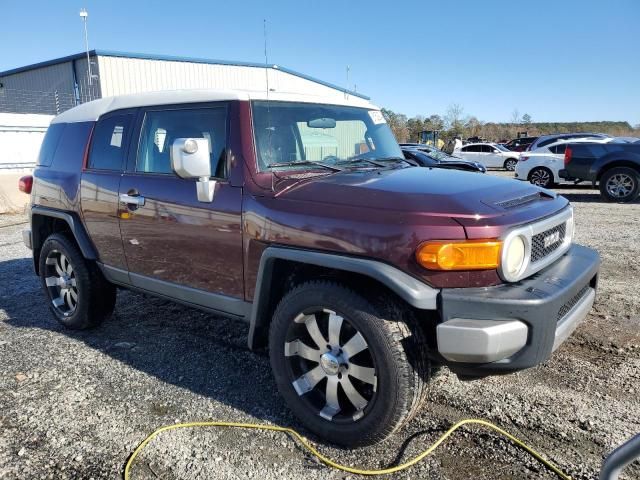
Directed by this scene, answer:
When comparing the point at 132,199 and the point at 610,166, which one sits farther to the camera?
the point at 610,166


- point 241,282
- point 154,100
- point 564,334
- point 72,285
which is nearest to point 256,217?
point 241,282

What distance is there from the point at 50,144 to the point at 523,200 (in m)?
4.16

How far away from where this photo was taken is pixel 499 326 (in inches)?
88.0

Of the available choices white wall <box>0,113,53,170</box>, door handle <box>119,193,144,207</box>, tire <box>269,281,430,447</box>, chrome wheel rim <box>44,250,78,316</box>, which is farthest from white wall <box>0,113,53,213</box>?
tire <box>269,281,430,447</box>

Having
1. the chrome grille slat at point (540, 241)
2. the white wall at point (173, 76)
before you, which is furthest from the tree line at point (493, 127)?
the chrome grille slat at point (540, 241)

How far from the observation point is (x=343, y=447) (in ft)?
8.91

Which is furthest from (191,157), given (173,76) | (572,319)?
(173,76)

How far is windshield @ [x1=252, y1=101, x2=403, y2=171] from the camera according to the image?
3.16 metres

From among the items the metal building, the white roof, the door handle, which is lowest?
the door handle

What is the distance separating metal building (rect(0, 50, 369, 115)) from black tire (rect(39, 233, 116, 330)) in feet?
60.9

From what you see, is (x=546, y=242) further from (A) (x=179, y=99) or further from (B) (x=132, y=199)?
(B) (x=132, y=199)

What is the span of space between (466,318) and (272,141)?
5.42ft

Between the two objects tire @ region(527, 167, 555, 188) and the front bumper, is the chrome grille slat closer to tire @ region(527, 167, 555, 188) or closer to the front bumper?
the front bumper

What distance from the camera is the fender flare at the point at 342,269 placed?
2330 mm
